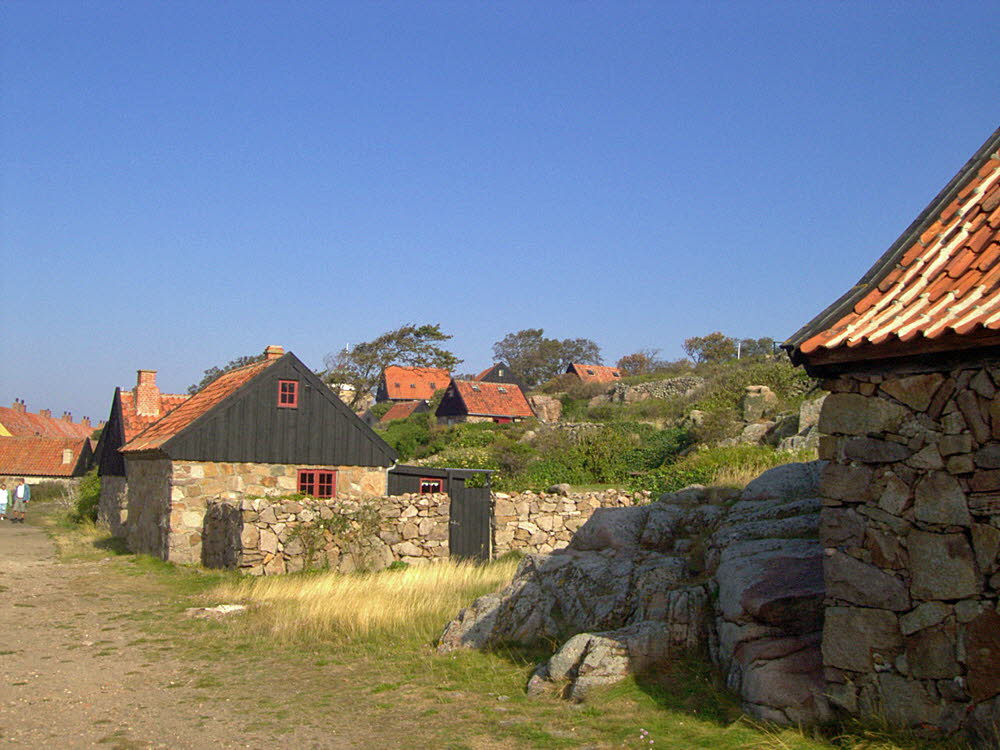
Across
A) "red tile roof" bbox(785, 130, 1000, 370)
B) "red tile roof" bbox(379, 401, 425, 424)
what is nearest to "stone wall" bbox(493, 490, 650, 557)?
"red tile roof" bbox(785, 130, 1000, 370)

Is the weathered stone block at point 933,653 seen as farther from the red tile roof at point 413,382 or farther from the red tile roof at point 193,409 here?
the red tile roof at point 413,382

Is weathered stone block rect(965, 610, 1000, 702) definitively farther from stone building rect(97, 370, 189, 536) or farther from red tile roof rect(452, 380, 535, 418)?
red tile roof rect(452, 380, 535, 418)

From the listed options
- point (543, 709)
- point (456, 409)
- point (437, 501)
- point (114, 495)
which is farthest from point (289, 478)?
point (456, 409)

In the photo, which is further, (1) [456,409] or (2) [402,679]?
(1) [456,409]

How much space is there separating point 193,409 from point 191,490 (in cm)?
339

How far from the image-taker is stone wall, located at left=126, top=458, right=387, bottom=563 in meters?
20.0

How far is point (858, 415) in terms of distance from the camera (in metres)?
6.73

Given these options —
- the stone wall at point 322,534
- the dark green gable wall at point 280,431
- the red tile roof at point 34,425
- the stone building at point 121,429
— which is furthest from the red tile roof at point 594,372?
the stone wall at point 322,534

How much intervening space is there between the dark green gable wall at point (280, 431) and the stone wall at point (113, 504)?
6991mm

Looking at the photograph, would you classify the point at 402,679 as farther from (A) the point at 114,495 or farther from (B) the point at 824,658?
(A) the point at 114,495

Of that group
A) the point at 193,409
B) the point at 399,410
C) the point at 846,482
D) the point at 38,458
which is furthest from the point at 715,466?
the point at 399,410

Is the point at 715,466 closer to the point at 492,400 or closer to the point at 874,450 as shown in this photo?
the point at 874,450

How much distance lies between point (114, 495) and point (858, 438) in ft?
87.5

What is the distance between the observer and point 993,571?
5953mm
